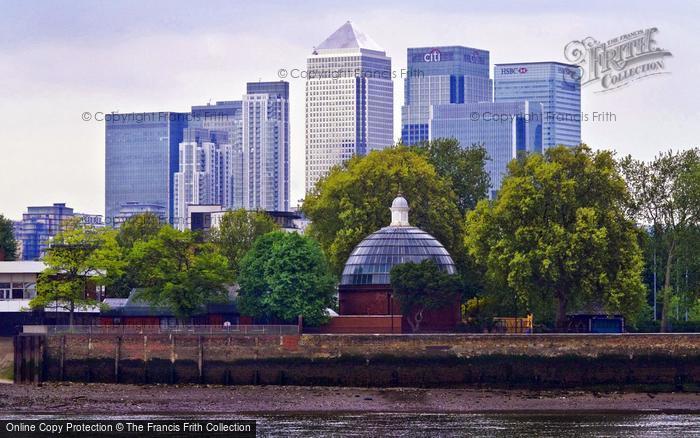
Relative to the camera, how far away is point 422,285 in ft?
443

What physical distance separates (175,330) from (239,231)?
46266mm

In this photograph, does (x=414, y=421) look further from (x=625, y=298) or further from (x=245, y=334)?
(x=625, y=298)

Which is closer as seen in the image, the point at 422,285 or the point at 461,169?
the point at 422,285

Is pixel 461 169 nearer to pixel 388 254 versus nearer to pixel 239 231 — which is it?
pixel 239 231

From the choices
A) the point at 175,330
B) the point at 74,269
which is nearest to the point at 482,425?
the point at 175,330

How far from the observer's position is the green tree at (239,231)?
539 ft

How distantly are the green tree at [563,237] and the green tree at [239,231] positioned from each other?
32.4 meters

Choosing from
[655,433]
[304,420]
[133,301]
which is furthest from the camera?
[133,301]

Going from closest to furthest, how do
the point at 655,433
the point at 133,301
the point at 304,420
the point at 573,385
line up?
the point at 655,433 < the point at 304,420 < the point at 573,385 < the point at 133,301

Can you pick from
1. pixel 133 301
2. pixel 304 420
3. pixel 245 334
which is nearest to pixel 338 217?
pixel 133 301

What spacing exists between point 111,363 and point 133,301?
51.7 feet

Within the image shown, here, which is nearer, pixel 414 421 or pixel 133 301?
pixel 414 421

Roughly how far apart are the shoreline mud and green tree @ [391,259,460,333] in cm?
1663

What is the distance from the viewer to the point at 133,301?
13912cm
